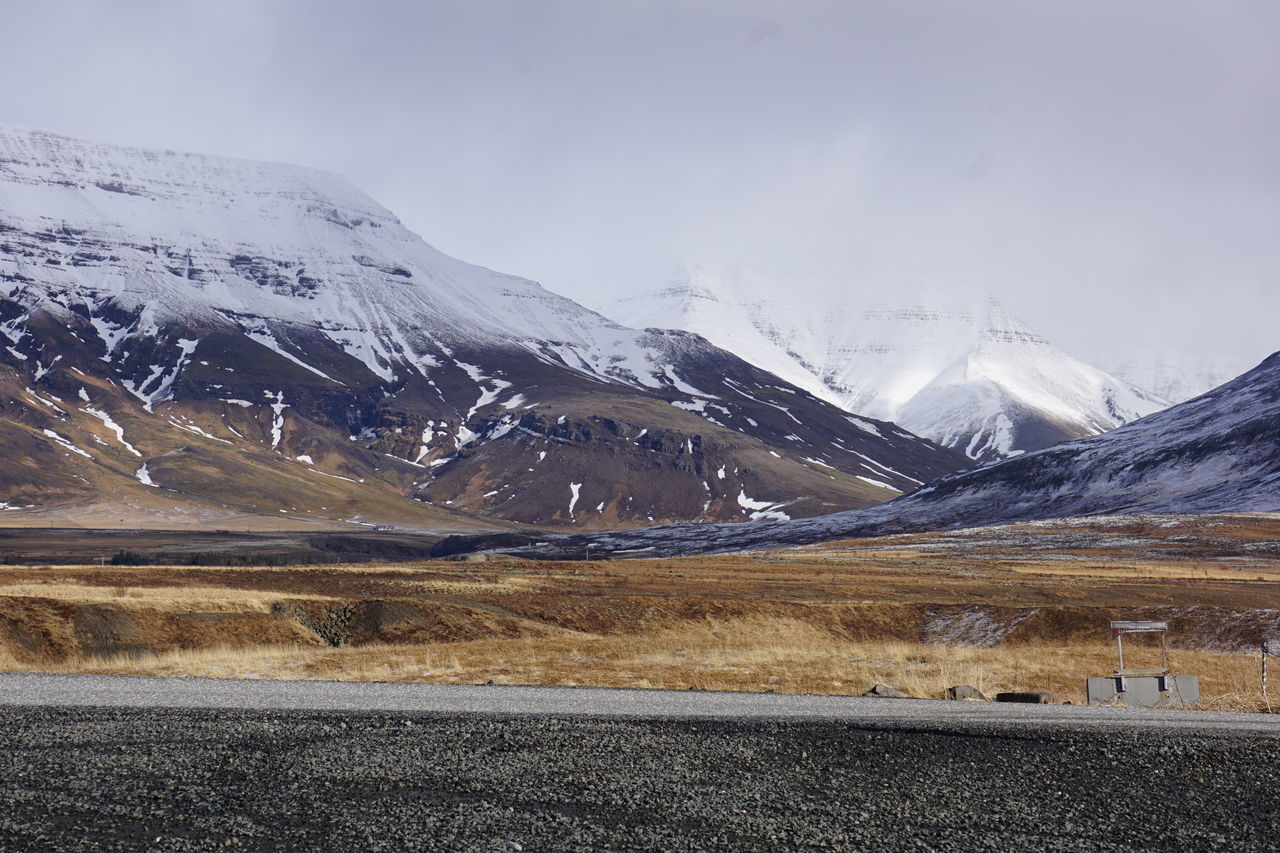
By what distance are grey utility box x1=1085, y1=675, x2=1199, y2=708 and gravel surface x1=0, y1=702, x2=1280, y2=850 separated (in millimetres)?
9250

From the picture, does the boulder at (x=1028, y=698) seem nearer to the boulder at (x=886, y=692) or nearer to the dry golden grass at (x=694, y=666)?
the dry golden grass at (x=694, y=666)

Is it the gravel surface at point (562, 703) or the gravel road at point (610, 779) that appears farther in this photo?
the gravel surface at point (562, 703)

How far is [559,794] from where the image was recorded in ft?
55.0

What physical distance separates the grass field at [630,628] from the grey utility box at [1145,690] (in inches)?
38.8

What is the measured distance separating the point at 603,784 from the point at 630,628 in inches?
1495

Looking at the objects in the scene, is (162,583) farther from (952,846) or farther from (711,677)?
(952,846)

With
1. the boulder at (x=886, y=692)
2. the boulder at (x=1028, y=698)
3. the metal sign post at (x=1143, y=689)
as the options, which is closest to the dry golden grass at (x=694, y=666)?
the boulder at (x=886, y=692)

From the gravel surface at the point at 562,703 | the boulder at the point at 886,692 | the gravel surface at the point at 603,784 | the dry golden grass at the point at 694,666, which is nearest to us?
the gravel surface at the point at 603,784

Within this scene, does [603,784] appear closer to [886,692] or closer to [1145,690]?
[886,692]

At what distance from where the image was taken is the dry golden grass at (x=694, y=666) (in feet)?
112

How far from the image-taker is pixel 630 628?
55.2 m

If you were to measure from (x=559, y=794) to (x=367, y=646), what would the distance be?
98.9 ft

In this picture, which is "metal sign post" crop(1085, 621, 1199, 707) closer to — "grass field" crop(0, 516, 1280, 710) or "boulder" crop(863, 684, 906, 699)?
"grass field" crop(0, 516, 1280, 710)

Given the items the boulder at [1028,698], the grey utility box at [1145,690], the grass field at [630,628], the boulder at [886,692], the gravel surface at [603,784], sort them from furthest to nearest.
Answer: the grass field at [630,628], the grey utility box at [1145,690], the boulder at [886,692], the boulder at [1028,698], the gravel surface at [603,784]
